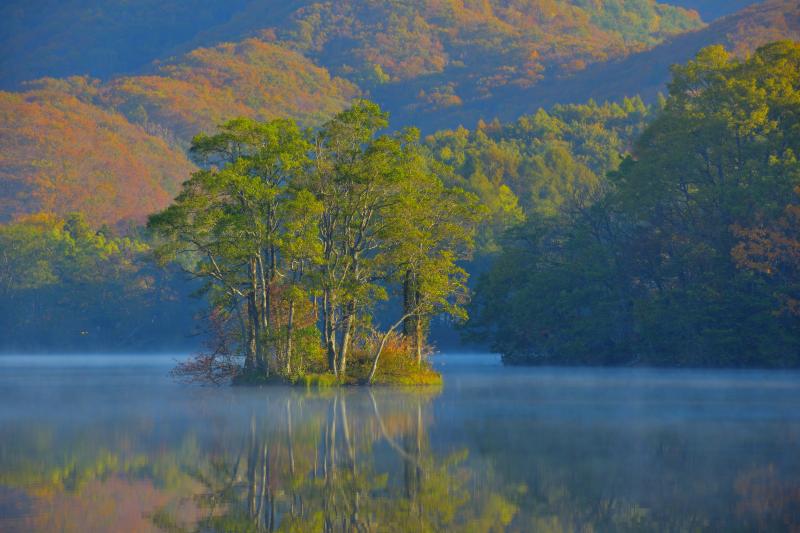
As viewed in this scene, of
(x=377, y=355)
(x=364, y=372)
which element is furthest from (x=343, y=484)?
(x=364, y=372)

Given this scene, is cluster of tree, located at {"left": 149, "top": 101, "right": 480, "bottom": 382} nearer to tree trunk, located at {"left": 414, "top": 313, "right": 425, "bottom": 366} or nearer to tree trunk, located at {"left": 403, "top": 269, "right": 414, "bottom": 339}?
tree trunk, located at {"left": 403, "top": 269, "right": 414, "bottom": 339}

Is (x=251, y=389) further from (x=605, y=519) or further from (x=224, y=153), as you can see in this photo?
(x=605, y=519)

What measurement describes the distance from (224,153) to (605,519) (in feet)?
92.0

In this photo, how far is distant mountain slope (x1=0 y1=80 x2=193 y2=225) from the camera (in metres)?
132

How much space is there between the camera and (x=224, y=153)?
3959 cm

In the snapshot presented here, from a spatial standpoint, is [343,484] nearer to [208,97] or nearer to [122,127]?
[122,127]

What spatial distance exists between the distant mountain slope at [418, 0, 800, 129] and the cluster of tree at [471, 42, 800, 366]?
76142 millimetres

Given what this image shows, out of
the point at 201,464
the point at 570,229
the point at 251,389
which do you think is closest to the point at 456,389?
the point at 251,389

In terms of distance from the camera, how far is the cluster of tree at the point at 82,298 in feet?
339

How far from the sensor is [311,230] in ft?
126

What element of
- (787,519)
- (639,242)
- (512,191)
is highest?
(512,191)

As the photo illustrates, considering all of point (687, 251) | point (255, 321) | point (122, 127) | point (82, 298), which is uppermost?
point (122, 127)

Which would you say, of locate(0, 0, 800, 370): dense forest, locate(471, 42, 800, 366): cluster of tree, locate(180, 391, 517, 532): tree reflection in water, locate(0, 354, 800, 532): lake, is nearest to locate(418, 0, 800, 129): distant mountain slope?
locate(0, 0, 800, 370): dense forest

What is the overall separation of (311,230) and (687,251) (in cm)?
2524
